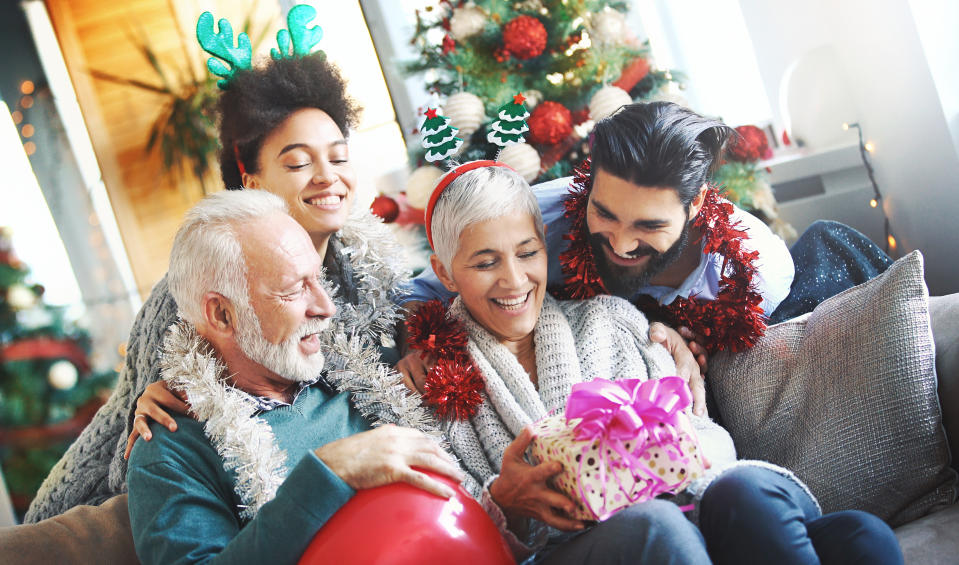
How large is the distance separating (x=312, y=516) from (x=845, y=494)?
44.1 inches

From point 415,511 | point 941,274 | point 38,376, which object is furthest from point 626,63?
point 38,376

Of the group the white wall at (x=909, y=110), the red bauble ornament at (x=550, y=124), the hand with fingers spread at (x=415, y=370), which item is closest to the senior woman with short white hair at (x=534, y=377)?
the hand with fingers spread at (x=415, y=370)

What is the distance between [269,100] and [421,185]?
3.50 feet

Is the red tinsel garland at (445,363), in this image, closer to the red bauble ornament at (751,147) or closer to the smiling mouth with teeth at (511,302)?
Answer: the smiling mouth with teeth at (511,302)

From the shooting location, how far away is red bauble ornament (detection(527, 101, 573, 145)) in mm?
2947

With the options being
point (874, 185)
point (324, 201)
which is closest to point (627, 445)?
point (324, 201)

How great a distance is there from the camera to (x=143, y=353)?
198 centimetres

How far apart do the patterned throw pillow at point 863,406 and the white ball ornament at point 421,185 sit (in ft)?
5.44

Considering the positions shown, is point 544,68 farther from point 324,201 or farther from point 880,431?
point 880,431

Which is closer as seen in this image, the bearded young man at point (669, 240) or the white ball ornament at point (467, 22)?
the bearded young man at point (669, 240)

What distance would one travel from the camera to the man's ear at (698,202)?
1.81 metres

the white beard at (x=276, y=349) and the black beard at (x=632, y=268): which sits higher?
the white beard at (x=276, y=349)

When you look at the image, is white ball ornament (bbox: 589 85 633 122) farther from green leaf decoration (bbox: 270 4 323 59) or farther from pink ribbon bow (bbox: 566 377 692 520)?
pink ribbon bow (bbox: 566 377 692 520)

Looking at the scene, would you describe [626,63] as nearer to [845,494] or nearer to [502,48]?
[502,48]
